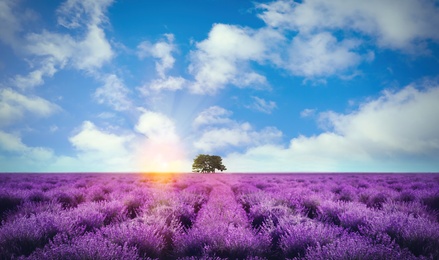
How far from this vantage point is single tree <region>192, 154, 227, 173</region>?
61.7 meters

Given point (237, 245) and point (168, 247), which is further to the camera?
point (168, 247)

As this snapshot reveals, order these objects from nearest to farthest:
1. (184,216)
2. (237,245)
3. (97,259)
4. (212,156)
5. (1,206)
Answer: (97,259), (237,245), (184,216), (1,206), (212,156)

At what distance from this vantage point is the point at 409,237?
3.98m

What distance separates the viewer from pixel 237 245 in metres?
3.88

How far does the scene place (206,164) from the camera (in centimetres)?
6209

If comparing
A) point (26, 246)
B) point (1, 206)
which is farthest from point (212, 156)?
point (26, 246)

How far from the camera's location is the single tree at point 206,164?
61.7 meters

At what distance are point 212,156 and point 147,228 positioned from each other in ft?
194

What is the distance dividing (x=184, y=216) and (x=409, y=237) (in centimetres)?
429

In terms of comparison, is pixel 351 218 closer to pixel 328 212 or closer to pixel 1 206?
pixel 328 212

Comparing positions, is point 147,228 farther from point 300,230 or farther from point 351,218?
point 351,218

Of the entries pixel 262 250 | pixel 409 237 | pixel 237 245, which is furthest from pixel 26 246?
pixel 409 237

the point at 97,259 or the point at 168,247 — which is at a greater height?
the point at 97,259

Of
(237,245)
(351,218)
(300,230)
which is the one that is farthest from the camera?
(351,218)
